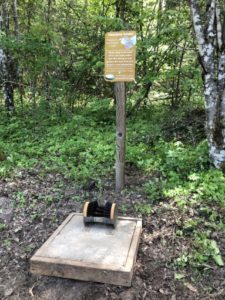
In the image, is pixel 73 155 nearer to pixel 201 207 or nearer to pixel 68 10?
pixel 201 207

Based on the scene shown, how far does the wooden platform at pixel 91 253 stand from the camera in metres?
2.51

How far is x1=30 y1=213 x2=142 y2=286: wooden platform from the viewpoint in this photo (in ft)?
8.23

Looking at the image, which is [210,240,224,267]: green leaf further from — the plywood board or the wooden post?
the plywood board

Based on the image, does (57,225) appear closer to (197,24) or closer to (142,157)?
(142,157)

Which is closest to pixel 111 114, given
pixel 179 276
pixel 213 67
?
pixel 213 67

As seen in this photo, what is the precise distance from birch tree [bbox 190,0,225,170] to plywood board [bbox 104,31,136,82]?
1.03 metres

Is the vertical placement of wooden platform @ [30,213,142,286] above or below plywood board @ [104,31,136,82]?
below

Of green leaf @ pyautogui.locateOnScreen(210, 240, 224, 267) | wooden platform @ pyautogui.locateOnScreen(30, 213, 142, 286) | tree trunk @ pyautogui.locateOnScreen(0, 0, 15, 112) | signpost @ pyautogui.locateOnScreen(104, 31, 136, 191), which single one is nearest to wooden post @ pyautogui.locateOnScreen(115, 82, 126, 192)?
signpost @ pyautogui.locateOnScreen(104, 31, 136, 191)

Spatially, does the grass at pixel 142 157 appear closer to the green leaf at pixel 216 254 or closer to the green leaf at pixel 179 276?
the green leaf at pixel 216 254

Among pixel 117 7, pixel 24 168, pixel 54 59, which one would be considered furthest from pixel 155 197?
pixel 117 7

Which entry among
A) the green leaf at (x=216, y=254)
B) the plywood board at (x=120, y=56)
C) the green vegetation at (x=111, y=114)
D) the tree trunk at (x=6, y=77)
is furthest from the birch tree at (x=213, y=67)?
the tree trunk at (x=6, y=77)

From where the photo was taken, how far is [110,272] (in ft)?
8.15

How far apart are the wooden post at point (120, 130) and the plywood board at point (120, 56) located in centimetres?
13

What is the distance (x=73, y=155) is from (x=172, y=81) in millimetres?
3844
